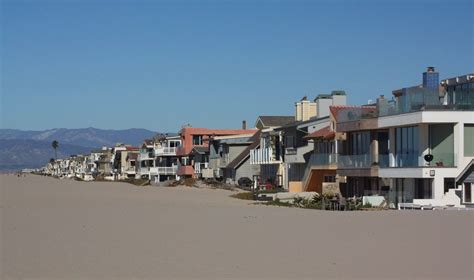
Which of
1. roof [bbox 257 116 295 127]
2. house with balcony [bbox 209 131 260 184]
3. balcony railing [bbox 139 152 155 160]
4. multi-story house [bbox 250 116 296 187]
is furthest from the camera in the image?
balcony railing [bbox 139 152 155 160]

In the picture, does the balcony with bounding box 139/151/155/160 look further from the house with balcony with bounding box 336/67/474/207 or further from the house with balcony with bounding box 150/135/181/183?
the house with balcony with bounding box 336/67/474/207

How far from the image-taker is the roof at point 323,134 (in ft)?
169

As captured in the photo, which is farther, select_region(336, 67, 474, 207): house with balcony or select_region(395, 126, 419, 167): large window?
select_region(395, 126, 419, 167): large window

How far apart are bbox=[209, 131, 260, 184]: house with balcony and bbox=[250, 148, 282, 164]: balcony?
8.57 ft

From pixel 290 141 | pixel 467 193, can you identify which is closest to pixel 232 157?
pixel 290 141

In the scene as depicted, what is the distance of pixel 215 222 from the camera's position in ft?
84.0

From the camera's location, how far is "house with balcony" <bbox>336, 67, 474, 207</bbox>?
123 feet

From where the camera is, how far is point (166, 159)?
111m

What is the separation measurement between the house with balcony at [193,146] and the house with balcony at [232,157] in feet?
18.3

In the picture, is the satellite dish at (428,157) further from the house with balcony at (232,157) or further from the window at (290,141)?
the house with balcony at (232,157)

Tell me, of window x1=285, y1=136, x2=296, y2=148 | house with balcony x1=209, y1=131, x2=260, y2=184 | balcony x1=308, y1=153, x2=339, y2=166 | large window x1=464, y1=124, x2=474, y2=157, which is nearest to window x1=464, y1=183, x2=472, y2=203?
large window x1=464, y1=124, x2=474, y2=157

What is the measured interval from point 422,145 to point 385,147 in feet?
17.6

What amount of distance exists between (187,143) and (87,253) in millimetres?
85431

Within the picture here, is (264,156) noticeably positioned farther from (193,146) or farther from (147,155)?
(147,155)
